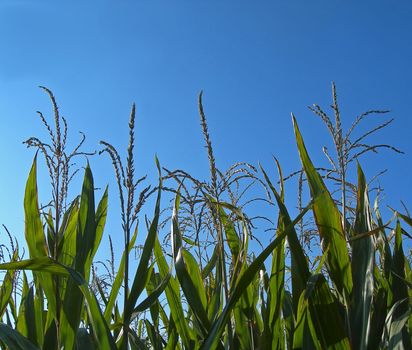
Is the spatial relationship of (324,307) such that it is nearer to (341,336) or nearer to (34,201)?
(341,336)

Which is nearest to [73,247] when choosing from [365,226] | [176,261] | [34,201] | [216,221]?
[34,201]

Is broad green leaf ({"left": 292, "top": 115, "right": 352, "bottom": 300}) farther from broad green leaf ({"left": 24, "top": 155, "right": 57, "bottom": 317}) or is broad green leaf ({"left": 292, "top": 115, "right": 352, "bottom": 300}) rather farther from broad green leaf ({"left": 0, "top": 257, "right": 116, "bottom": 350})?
broad green leaf ({"left": 24, "top": 155, "right": 57, "bottom": 317})

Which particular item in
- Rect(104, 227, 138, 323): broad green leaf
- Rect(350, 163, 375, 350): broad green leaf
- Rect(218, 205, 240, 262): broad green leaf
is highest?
Rect(218, 205, 240, 262): broad green leaf

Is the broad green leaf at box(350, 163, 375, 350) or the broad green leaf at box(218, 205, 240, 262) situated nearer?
the broad green leaf at box(350, 163, 375, 350)

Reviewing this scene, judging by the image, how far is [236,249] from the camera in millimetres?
2145

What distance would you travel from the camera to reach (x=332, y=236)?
173 cm

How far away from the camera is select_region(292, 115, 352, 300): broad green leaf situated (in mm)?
1714

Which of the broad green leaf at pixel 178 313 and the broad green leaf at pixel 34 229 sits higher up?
the broad green leaf at pixel 34 229

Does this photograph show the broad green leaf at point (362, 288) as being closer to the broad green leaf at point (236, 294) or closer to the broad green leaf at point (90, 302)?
the broad green leaf at point (236, 294)

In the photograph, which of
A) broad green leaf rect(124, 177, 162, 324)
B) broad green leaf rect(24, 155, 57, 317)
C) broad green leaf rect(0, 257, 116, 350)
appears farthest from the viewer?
broad green leaf rect(24, 155, 57, 317)

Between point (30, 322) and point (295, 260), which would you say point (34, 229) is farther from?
point (295, 260)

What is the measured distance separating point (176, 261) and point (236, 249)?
0.39m

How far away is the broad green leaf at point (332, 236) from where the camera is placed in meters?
1.71

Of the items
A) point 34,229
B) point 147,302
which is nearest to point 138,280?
point 147,302
